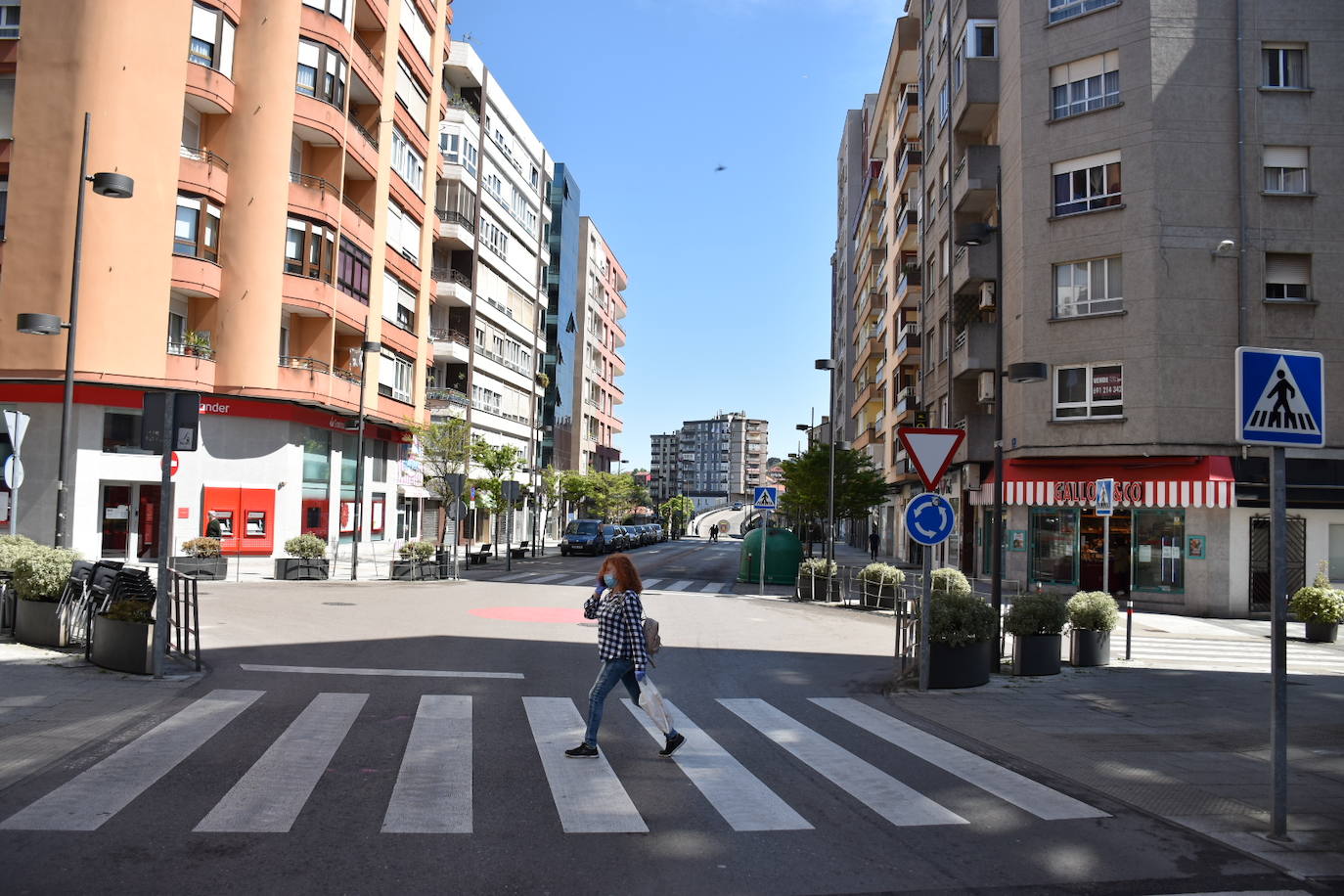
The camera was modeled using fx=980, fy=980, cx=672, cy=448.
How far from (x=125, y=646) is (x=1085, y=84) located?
90.6 ft

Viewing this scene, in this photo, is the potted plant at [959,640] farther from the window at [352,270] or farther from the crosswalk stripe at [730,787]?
the window at [352,270]

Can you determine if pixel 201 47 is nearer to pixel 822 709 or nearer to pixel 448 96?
pixel 448 96

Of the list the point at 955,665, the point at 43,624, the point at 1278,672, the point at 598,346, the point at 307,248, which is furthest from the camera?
the point at 598,346

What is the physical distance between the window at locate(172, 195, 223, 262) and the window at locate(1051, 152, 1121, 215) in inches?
993

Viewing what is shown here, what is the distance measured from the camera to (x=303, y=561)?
26203 millimetres

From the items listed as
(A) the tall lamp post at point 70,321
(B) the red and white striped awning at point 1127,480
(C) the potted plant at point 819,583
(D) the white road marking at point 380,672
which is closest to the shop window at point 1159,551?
(B) the red and white striped awning at point 1127,480

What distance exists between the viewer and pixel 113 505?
2916cm

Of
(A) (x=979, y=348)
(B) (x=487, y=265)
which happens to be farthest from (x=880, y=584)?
(B) (x=487, y=265)

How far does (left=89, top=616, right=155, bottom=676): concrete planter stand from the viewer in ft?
34.2

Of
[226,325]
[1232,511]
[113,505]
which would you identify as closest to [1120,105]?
[1232,511]

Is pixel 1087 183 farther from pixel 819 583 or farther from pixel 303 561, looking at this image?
pixel 303 561

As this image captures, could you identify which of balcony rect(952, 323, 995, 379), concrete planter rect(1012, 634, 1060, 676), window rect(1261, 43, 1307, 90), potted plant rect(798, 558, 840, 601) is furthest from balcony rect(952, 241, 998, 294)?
concrete planter rect(1012, 634, 1060, 676)

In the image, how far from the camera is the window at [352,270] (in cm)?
3422

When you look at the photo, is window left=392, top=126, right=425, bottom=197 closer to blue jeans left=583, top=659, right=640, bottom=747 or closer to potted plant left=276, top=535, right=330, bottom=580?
potted plant left=276, top=535, right=330, bottom=580
